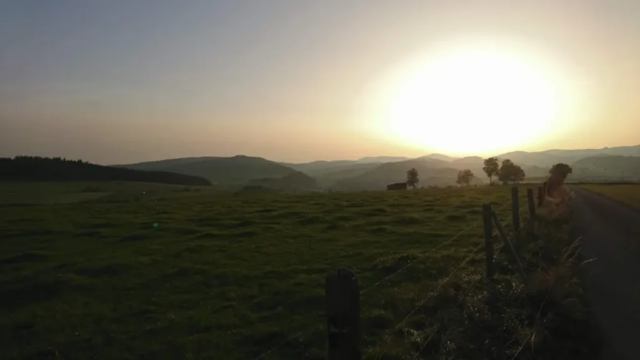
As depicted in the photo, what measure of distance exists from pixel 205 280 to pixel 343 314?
13405mm

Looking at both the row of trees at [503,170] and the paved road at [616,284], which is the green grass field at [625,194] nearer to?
the paved road at [616,284]

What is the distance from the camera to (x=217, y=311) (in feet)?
41.9

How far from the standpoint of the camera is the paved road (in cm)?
798

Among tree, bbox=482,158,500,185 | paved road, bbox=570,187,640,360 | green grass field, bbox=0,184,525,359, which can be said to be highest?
tree, bbox=482,158,500,185

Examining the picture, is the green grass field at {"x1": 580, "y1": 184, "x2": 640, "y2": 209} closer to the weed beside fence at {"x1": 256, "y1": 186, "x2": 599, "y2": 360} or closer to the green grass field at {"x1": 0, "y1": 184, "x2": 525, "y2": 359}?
the green grass field at {"x1": 0, "y1": 184, "x2": 525, "y2": 359}

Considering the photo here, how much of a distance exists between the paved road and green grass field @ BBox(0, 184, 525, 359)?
380 cm

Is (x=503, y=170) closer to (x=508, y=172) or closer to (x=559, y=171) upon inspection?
(x=508, y=172)

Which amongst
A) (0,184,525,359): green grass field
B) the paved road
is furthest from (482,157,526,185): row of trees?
the paved road

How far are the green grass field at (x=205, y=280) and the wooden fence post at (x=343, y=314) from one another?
581 cm

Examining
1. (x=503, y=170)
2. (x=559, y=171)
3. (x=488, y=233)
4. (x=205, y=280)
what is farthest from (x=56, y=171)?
(x=503, y=170)

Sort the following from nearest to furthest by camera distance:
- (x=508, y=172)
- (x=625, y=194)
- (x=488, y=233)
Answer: (x=488, y=233) → (x=625, y=194) → (x=508, y=172)

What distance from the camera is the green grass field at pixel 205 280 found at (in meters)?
10.8

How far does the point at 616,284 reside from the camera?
38.1ft

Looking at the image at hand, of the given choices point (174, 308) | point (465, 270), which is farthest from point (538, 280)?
point (174, 308)
